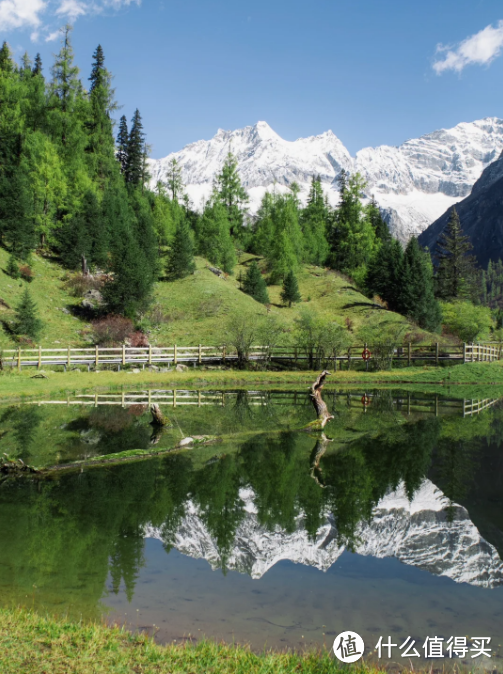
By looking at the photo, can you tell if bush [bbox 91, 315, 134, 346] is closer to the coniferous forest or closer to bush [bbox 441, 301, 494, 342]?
the coniferous forest

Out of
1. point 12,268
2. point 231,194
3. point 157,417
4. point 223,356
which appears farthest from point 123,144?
point 157,417

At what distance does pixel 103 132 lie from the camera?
79.4 metres

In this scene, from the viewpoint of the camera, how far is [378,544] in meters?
9.83

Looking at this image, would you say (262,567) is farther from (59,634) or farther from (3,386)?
(3,386)

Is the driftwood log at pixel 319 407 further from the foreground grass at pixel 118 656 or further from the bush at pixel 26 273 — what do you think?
the bush at pixel 26 273

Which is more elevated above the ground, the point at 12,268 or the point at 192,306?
the point at 12,268

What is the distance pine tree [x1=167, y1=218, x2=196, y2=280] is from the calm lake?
4860 centimetres

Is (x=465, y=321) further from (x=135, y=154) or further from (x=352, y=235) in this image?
(x=135, y=154)

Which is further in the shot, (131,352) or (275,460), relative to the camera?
(131,352)

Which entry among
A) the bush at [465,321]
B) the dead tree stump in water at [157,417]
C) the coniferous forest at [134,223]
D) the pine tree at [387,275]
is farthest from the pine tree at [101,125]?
the dead tree stump in water at [157,417]

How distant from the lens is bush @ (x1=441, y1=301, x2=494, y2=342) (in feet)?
200

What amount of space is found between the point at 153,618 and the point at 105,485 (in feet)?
20.9

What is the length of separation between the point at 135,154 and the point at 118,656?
309 ft

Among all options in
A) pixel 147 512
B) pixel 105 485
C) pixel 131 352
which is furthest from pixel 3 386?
pixel 147 512
